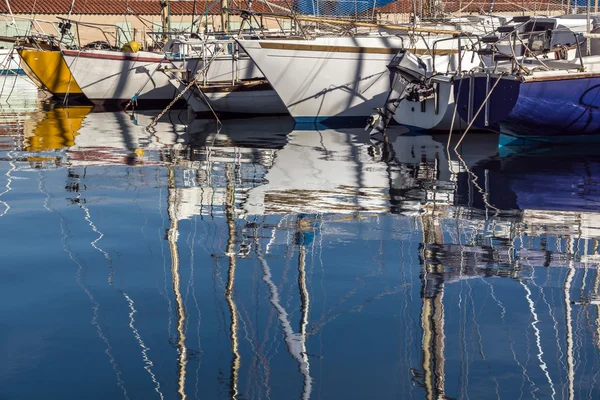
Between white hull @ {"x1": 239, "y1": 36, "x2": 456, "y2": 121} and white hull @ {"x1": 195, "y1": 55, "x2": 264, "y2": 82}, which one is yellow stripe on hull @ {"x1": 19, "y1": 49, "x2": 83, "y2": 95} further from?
white hull @ {"x1": 239, "y1": 36, "x2": 456, "y2": 121}

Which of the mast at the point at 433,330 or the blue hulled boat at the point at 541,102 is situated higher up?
the blue hulled boat at the point at 541,102

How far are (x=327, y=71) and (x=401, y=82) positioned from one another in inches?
89.5

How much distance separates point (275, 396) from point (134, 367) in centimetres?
76

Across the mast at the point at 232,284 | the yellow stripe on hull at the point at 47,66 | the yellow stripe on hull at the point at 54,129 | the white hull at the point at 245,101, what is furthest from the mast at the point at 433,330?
the yellow stripe on hull at the point at 47,66

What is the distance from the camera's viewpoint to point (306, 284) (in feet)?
19.6

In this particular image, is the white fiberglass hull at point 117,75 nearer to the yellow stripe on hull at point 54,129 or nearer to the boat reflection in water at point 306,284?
the yellow stripe on hull at point 54,129

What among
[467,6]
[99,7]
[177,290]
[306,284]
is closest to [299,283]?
[306,284]

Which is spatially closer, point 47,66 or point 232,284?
point 232,284

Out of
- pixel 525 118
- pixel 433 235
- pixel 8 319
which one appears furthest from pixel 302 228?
pixel 525 118

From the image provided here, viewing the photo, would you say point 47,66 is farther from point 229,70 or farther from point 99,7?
point 99,7

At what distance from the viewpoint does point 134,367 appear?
445 cm

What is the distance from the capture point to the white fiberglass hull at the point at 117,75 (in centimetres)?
2928

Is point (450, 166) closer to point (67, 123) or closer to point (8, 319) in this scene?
point (8, 319)

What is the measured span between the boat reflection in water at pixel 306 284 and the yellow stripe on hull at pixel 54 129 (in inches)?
155
